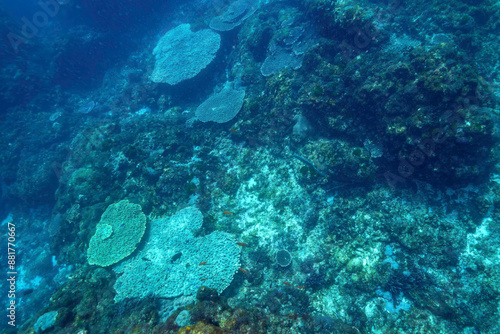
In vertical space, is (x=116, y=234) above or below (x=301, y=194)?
above

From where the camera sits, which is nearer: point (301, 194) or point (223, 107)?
point (301, 194)

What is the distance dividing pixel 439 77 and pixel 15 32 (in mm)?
23835

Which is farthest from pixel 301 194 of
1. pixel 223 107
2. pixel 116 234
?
pixel 116 234

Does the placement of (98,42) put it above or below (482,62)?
above

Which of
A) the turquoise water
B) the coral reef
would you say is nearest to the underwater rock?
the turquoise water

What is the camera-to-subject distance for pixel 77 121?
1373 cm

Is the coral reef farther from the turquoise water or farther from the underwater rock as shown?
the underwater rock

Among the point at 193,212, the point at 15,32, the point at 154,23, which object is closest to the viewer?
the point at 193,212

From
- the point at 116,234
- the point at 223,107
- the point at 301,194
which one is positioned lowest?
the point at 301,194

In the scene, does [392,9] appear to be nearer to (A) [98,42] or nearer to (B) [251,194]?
(B) [251,194]

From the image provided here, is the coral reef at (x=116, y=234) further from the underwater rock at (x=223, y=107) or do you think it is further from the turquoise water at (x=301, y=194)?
the underwater rock at (x=223, y=107)

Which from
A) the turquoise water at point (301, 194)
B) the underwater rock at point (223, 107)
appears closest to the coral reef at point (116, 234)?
the turquoise water at point (301, 194)

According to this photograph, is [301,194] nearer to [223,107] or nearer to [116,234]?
[223,107]

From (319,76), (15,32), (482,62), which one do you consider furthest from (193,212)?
(15,32)
